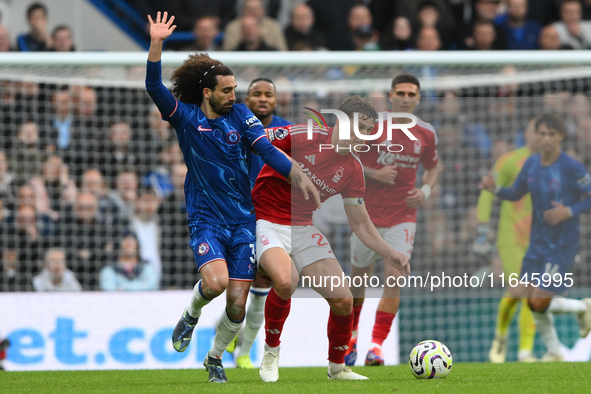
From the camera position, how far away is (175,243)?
33.8 ft

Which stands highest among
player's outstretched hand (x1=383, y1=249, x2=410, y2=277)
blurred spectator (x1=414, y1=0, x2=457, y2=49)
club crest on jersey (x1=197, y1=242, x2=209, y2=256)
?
blurred spectator (x1=414, y1=0, x2=457, y2=49)

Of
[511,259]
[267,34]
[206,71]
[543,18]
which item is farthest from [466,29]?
[206,71]

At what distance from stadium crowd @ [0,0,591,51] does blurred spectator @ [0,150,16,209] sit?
1934mm

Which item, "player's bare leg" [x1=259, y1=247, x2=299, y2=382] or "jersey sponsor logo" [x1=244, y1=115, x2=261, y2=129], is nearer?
"player's bare leg" [x1=259, y1=247, x2=299, y2=382]

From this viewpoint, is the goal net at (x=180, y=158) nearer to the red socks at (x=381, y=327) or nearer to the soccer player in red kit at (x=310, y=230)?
the red socks at (x=381, y=327)

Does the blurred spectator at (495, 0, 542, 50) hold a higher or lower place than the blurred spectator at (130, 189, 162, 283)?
higher

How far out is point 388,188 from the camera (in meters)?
8.01

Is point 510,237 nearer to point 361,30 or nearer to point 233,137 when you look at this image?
point 361,30

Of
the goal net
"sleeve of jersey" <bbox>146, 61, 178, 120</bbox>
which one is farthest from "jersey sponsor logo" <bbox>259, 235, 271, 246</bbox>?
the goal net

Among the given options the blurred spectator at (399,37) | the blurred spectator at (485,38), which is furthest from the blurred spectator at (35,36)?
the blurred spectator at (485,38)

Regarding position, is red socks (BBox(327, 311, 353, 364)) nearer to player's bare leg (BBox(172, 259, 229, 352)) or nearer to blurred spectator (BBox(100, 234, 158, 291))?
player's bare leg (BBox(172, 259, 229, 352))

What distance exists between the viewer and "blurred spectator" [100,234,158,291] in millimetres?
9711

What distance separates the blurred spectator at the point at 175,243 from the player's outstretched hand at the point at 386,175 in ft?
10.1

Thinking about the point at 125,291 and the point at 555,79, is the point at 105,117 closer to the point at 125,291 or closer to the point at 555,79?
the point at 125,291
